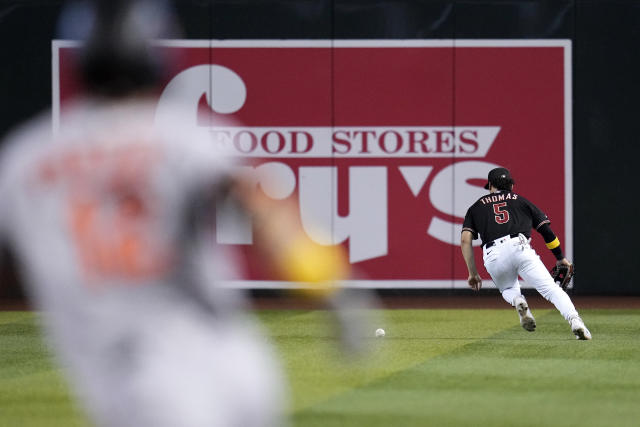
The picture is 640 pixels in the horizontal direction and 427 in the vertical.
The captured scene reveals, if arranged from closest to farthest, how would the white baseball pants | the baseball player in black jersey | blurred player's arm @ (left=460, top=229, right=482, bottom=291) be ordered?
1. the white baseball pants
2. the baseball player in black jersey
3. blurred player's arm @ (left=460, top=229, right=482, bottom=291)

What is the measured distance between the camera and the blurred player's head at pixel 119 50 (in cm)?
381

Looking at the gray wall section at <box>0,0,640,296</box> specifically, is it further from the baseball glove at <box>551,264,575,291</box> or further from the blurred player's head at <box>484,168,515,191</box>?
the blurred player's head at <box>484,168,515,191</box>

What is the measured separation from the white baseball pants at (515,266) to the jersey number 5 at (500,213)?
0.70 feet

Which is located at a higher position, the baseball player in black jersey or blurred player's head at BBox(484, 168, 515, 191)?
blurred player's head at BBox(484, 168, 515, 191)

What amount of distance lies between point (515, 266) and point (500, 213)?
689mm

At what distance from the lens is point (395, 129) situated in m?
23.8

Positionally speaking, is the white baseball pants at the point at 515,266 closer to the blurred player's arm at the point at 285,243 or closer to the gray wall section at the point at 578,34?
the gray wall section at the point at 578,34

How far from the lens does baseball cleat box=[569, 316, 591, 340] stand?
15.2 metres

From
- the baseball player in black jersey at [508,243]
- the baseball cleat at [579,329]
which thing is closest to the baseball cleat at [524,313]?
the baseball player in black jersey at [508,243]

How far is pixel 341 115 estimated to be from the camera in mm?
23828

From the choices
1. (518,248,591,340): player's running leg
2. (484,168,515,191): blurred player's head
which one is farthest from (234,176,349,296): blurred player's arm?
(484,168,515,191): blurred player's head

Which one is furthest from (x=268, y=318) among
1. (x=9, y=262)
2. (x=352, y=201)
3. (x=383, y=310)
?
(x=9, y=262)

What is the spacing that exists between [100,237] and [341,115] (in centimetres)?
2010

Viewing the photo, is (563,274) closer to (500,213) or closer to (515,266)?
(515,266)
